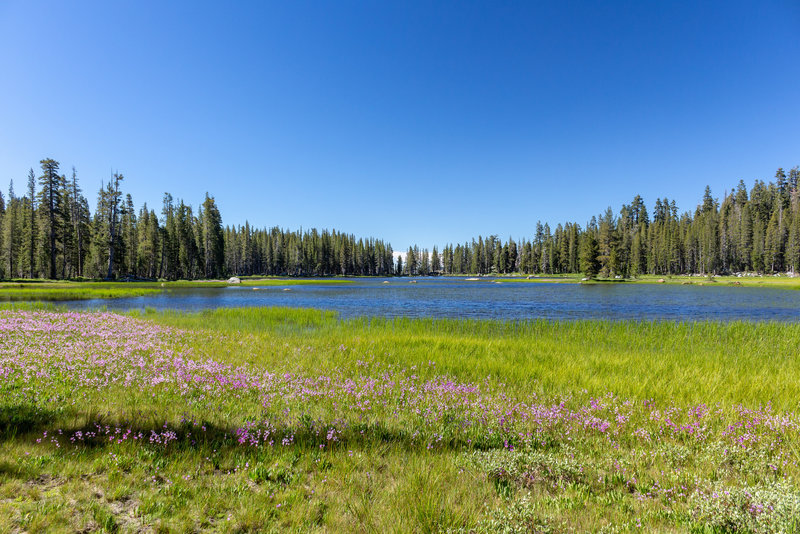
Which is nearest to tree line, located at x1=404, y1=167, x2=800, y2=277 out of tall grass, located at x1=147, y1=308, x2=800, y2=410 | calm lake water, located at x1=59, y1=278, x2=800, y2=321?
calm lake water, located at x1=59, y1=278, x2=800, y2=321

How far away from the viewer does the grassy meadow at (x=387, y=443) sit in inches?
133

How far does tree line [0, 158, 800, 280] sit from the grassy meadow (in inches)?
2706

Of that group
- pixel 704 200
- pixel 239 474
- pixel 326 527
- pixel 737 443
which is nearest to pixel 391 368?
pixel 239 474

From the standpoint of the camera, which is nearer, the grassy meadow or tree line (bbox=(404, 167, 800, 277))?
the grassy meadow

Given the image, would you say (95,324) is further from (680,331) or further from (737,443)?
(680,331)

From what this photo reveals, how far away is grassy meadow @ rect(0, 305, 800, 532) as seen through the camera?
11.1 ft

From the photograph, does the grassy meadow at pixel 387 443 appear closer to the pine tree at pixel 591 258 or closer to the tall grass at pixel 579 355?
Answer: the tall grass at pixel 579 355

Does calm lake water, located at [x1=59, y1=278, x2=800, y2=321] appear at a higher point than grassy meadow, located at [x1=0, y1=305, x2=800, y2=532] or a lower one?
lower

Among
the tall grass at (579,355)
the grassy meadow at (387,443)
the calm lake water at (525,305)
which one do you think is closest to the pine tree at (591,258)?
the calm lake water at (525,305)

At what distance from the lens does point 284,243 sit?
479 ft

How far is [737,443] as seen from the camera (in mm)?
A: 5215

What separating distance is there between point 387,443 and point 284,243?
151 metres

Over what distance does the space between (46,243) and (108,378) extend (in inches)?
3022

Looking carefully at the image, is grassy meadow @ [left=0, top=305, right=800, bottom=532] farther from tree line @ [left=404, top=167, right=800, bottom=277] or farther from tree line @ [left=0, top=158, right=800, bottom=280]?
tree line @ [left=404, top=167, right=800, bottom=277]
